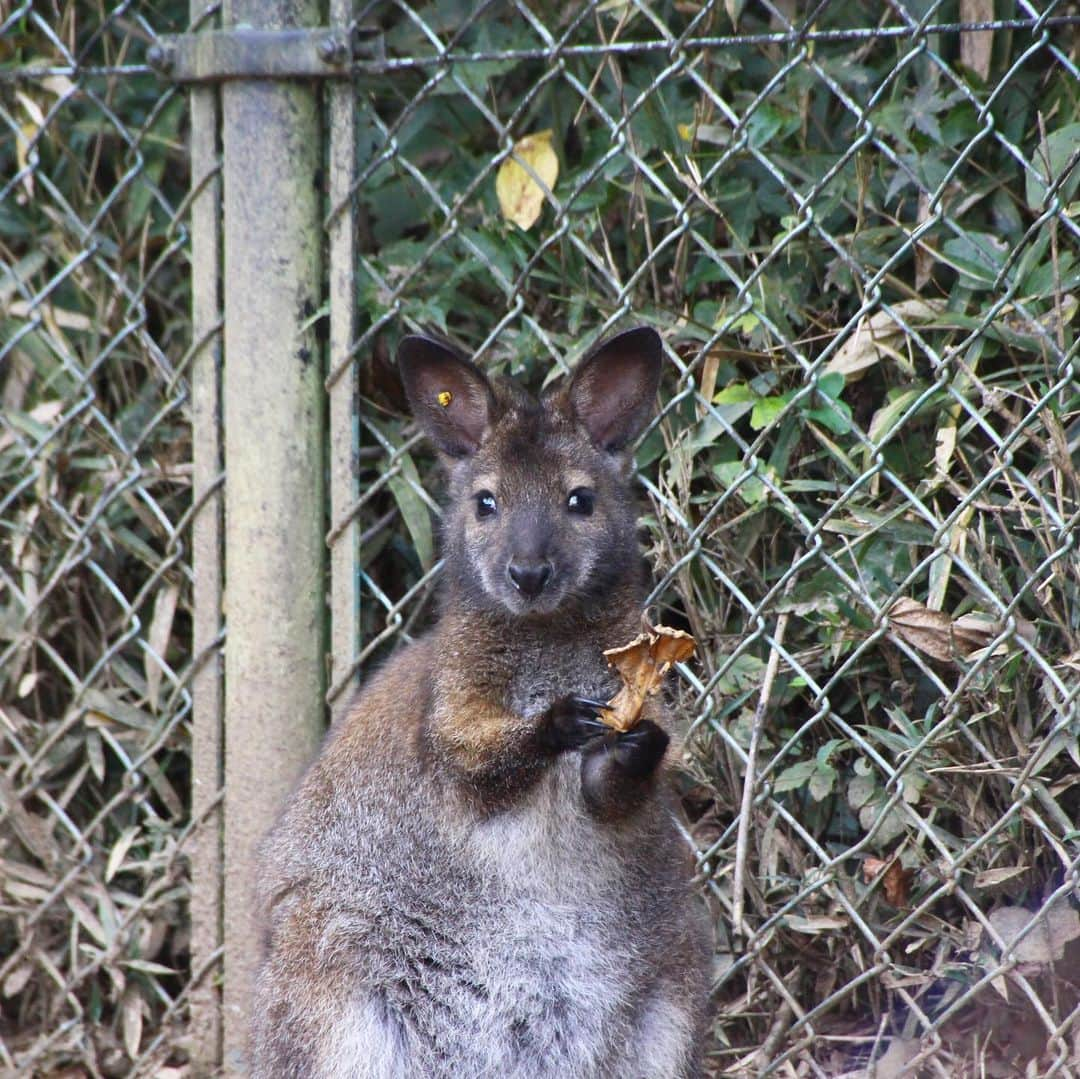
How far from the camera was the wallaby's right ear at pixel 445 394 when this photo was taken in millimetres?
3615

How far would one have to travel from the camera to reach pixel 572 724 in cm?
319

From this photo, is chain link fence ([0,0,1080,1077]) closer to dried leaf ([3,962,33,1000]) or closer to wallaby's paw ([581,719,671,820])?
dried leaf ([3,962,33,1000])

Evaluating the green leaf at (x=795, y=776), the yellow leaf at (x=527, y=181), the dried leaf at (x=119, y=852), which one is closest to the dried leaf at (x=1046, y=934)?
the green leaf at (x=795, y=776)

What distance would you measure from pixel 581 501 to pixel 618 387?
0.96 feet

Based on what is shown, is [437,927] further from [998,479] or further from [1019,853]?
[998,479]

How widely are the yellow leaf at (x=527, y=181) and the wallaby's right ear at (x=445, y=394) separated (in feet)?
2.33

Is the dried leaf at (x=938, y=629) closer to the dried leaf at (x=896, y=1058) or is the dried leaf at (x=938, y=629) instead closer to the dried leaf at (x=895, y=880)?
the dried leaf at (x=895, y=880)

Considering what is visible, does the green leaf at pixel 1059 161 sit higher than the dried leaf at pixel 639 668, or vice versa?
the green leaf at pixel 1059 161

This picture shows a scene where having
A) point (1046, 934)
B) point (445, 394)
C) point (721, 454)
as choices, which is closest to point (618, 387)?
point (445, 394)

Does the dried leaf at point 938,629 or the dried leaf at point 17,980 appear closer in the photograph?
the dried leaf at point 938,629

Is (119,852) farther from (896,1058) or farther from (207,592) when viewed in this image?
(896,1058)

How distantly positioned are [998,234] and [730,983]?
6.73 ft

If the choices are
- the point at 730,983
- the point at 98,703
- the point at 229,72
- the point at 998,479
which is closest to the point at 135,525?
the point at 98,703

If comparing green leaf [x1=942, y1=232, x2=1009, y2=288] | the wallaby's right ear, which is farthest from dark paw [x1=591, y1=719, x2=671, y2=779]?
green leaf [x1=942, y1=232, x2=1009, y2=288]
